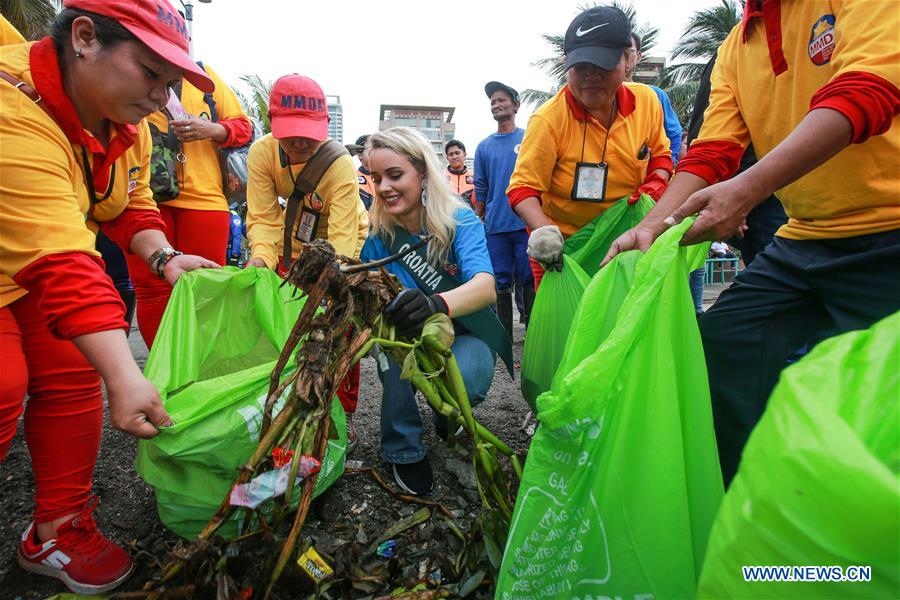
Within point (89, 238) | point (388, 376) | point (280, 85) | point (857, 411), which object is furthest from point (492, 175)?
point (857, 411)

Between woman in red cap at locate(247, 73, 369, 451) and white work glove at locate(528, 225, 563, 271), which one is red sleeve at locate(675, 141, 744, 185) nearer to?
white work glove at locate(528, 225, 563, 271)

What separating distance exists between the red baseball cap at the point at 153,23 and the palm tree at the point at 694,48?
19832 mm

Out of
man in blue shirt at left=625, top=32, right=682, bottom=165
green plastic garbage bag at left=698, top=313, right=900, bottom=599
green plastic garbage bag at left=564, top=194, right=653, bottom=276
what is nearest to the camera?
green plastic garbage bag at left=698, top=313, right=900, bottom=599

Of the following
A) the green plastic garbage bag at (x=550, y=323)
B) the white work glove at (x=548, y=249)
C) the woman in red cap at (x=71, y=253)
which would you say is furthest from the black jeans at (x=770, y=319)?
the woman in red cap at (x=71, y=253)

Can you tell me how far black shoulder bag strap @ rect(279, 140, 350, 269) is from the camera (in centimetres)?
236

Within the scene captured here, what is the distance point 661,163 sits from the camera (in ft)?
7.66

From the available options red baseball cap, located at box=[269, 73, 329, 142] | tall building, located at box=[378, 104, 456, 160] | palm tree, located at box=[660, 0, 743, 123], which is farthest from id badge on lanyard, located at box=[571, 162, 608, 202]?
tall building, located at box=[378, 104, 456, 160]

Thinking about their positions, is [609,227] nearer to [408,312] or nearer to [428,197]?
[428,197]

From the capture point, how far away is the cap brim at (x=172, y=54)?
1.14 m

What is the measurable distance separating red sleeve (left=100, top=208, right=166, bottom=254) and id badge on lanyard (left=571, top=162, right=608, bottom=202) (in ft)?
5.30

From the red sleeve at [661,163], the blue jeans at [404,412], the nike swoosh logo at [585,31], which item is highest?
the nike swoosh logo at [585,31]

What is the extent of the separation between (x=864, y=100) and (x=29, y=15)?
1132cm

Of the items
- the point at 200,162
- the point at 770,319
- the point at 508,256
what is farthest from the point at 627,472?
the point at 508,256

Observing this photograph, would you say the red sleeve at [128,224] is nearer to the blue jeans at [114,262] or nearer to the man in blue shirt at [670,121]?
the blue jeans at [114,262]
